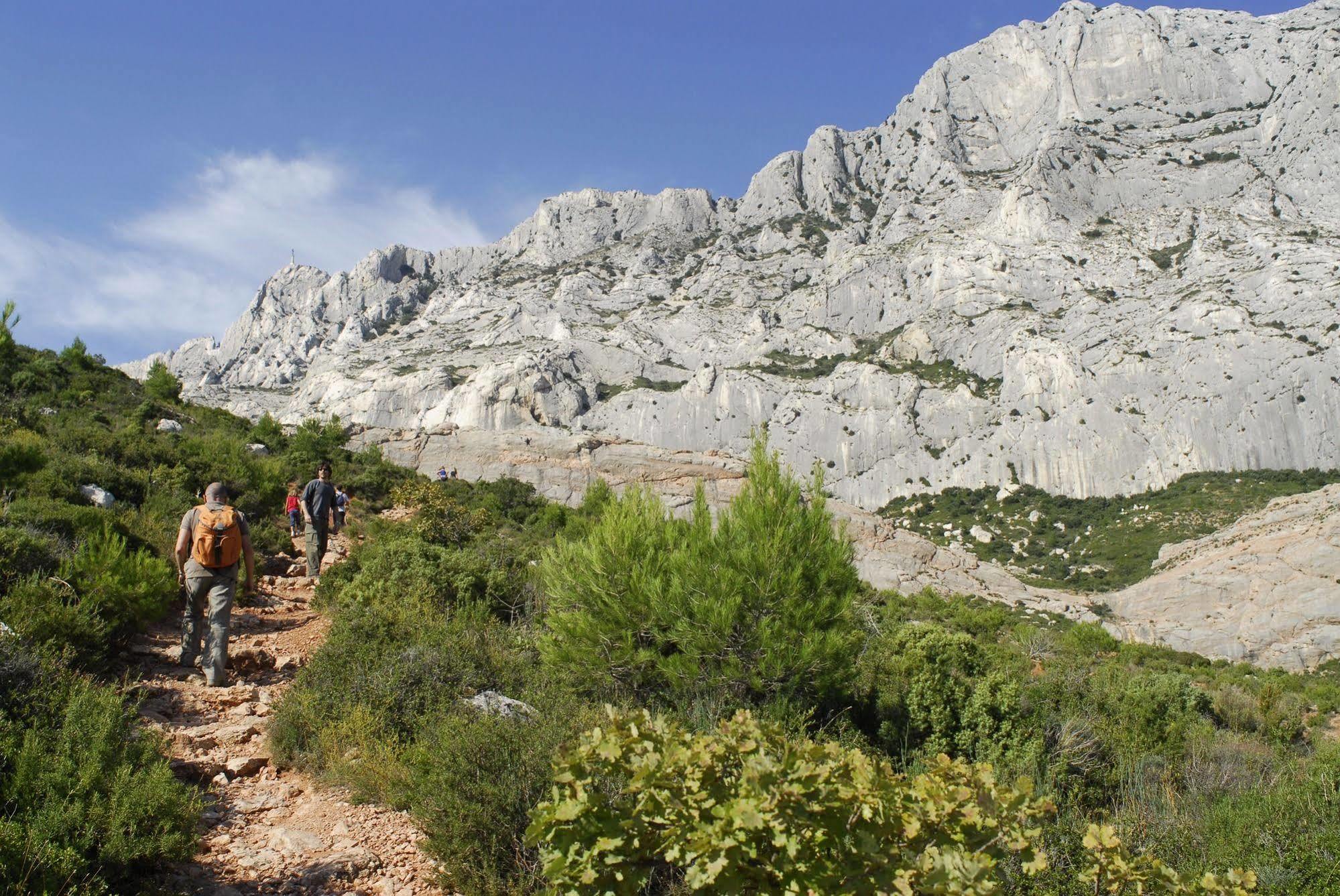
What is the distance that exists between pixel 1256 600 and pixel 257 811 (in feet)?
87.4

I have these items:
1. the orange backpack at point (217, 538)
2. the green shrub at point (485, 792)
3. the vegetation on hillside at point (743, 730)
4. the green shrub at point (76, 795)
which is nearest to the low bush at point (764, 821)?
the vegetation on hillside at point (743, 730)

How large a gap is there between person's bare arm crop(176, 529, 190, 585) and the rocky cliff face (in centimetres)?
3700

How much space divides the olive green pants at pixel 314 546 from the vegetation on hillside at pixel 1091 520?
40418 mm

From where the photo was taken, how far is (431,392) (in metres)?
78.9

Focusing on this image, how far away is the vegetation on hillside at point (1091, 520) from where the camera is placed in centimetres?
4415

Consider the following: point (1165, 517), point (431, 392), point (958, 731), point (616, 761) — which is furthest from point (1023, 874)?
point (431, 392)

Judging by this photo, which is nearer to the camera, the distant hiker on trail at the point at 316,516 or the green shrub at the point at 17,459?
the green shrub at the point at 17,459

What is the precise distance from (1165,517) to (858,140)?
7685cm

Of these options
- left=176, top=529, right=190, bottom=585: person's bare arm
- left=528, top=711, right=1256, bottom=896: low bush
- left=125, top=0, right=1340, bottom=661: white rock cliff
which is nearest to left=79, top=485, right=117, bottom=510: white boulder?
left=176, top=529, right=190, bottom=585: person's bare arm

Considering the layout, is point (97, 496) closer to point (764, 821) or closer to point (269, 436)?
point (764, 821)

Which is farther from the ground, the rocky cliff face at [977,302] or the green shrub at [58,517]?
the rocky cliff face at [977,302]

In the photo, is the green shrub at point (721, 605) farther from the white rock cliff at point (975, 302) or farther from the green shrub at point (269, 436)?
the white rock cliff at point (975, 302)

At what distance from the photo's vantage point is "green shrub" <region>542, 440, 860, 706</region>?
6.66 meters

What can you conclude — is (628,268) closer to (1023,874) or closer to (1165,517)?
(1165,517)
